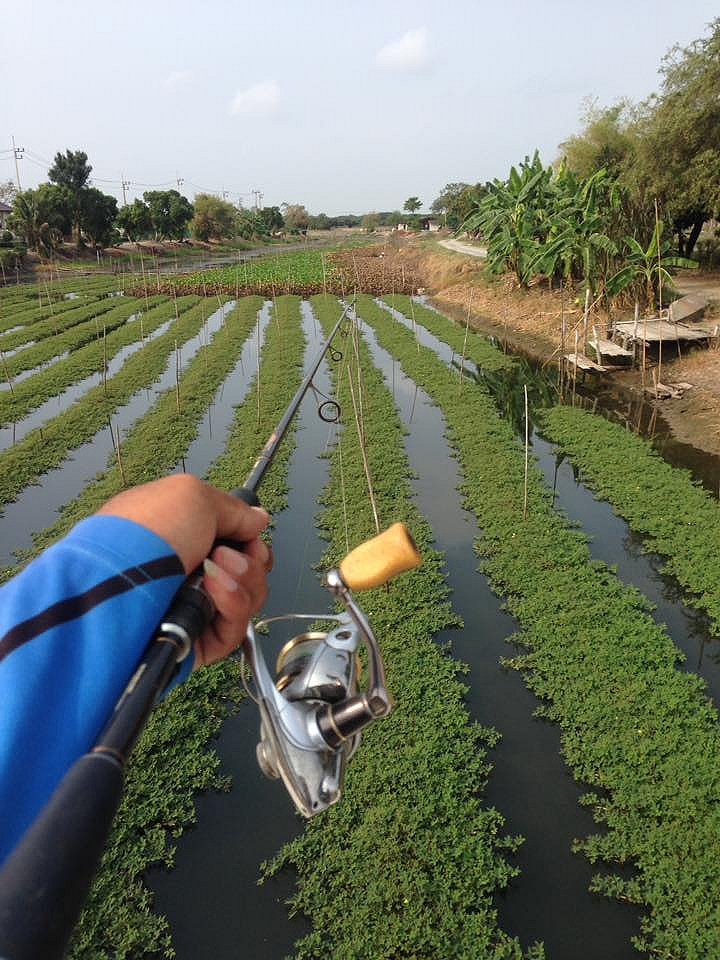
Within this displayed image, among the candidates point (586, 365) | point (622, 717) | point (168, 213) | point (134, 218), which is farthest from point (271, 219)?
point (622, 717)

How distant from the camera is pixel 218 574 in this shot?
4.32ft

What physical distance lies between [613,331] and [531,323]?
18.7 feet

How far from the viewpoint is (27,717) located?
0.89m

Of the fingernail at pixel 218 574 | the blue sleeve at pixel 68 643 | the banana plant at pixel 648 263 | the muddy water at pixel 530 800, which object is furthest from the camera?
the banana plant at pixel 648 263

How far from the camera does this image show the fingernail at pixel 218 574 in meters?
1.31

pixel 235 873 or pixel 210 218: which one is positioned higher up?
pixel 210 218

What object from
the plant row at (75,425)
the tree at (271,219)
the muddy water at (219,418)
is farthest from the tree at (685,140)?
the tree at (271,219)

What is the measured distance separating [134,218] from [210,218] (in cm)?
1829

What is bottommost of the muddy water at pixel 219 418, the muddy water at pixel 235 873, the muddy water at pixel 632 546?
the muddy water at pixel 235 873

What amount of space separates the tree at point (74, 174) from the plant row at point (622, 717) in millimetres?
47433

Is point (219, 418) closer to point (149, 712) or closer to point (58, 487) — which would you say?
point (58, 487)

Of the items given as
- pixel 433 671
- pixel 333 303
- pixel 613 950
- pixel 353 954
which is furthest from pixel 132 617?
pixel 333 303

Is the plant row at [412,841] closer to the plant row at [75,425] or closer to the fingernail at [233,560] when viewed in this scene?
the fingernail at [233,560]

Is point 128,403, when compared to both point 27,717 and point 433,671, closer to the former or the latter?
point 433,671
